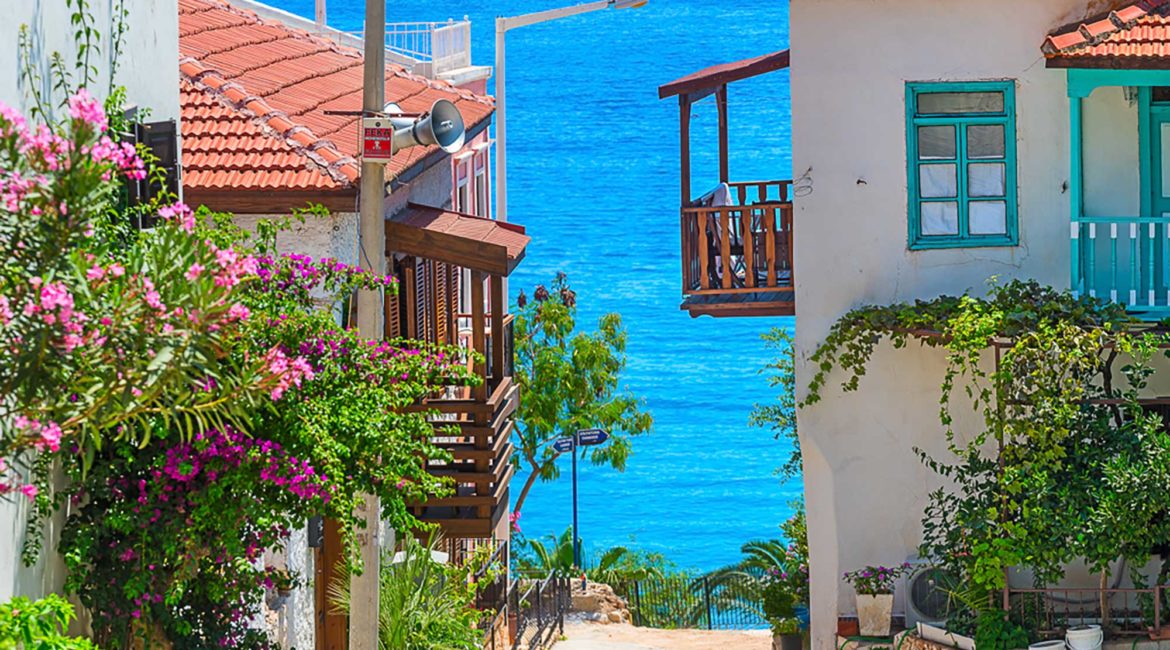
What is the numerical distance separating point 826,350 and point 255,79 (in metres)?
6.81

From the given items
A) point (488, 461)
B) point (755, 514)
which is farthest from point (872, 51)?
point (755, 514)

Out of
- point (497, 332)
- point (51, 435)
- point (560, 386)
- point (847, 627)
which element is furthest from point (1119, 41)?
point (560, 386)

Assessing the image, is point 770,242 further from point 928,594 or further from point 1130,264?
point 928,594

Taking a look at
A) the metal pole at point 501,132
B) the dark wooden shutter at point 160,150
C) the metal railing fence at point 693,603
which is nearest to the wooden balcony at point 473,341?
the dark wooden shutter at point 160,150

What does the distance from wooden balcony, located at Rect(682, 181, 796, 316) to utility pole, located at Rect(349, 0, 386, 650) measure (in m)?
4.95

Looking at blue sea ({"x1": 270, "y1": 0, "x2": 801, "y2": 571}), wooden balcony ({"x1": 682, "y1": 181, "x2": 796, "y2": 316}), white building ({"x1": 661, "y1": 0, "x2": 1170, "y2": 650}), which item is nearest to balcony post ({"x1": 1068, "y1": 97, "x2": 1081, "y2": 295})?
white building ({"x1": 661, "y1": 0, "x2": 1170, "y2": 650})

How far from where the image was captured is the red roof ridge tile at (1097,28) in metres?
16.6

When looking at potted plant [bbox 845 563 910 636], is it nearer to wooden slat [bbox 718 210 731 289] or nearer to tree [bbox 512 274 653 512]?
wooden slat [bbox 718 210 731 289]

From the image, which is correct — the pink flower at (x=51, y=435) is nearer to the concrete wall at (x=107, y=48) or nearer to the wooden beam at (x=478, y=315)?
the concrete wall at (x=107, y=48)

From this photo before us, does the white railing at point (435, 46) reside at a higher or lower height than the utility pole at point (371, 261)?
higher

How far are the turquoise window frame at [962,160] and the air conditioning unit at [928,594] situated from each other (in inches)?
123

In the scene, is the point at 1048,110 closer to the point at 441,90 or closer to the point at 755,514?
the point at 441,90

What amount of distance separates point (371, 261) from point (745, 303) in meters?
5.79

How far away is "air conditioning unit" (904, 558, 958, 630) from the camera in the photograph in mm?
17109
